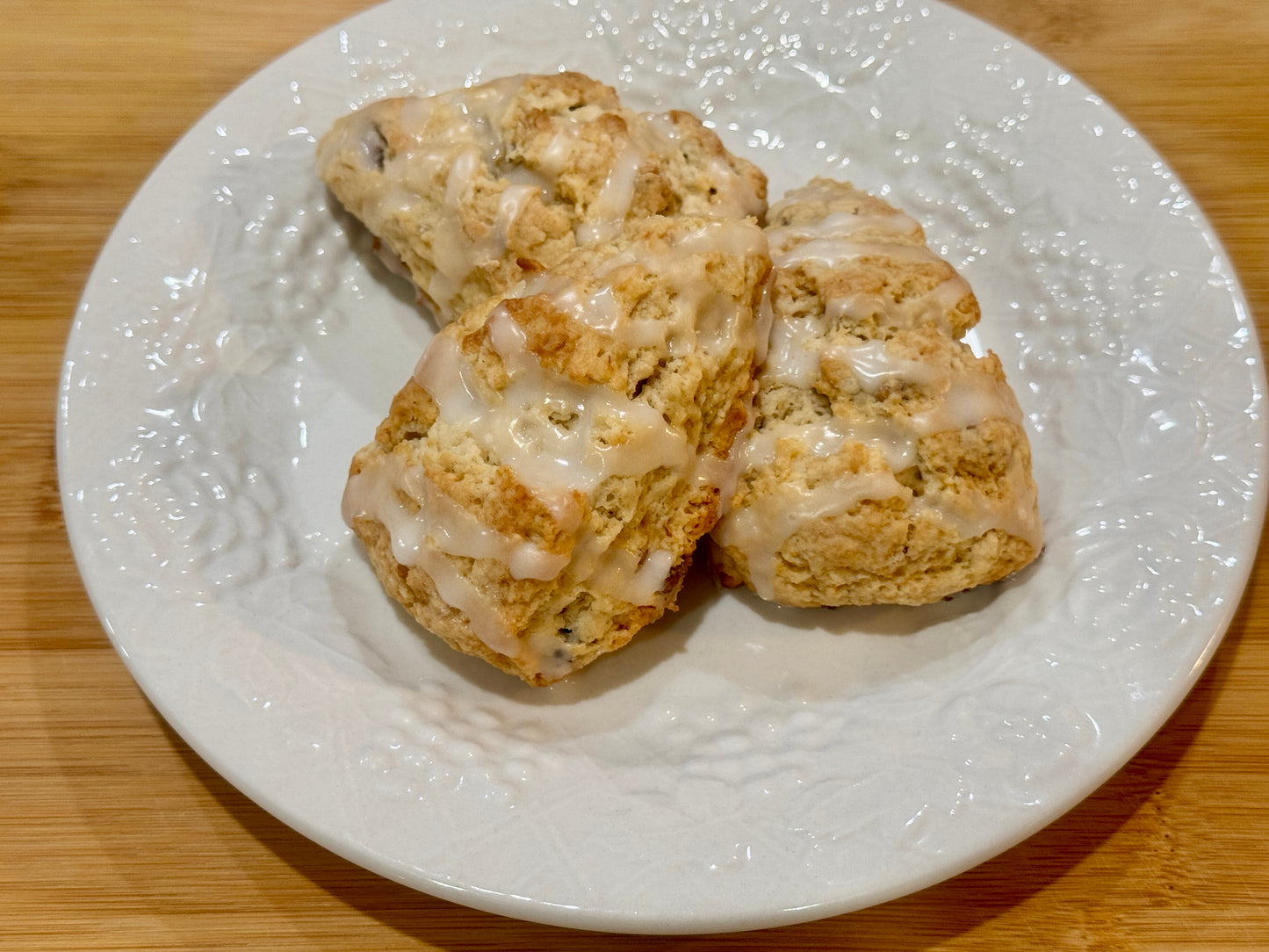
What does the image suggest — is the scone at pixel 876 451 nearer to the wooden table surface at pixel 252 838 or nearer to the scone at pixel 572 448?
the scone at pixel 572 448

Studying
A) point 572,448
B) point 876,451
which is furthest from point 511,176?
point 876,451

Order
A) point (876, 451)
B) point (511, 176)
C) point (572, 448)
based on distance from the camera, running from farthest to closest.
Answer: point (511, 176)
point (876, 451)
point (572, 448)

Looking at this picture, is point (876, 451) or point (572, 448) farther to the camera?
point (876, 451)

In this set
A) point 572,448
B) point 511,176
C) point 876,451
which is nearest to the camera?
point 572,448

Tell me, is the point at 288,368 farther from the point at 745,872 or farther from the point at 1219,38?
the point at 1219,38

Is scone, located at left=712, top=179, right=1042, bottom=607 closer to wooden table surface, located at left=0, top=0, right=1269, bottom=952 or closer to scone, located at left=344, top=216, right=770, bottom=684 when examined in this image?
scone, located at left=344, top=216, right=770, bottom=684

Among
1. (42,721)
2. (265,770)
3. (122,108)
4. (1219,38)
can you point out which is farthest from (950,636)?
(122,108)

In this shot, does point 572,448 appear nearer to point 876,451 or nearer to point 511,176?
point 876,451
